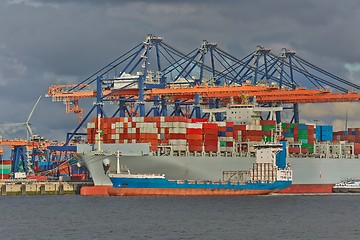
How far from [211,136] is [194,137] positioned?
238 centimetres

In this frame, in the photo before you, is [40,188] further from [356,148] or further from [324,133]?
[356,148]

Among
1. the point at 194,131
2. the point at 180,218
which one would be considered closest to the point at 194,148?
the point at 194,131

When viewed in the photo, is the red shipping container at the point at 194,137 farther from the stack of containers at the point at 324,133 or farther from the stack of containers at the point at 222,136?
the stack of containers at the point at 324,133

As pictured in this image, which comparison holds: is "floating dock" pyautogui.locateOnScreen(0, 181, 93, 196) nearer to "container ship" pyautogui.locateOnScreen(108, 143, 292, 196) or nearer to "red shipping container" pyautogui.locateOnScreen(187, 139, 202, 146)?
"container ship" pyautogui.locateOnScreen(108, 143, 292, 196)

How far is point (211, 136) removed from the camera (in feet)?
294

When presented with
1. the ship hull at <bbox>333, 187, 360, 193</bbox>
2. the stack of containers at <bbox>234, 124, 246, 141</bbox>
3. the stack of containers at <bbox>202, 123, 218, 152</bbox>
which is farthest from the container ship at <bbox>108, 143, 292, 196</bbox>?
the ship hull at <bbox>333, 187, 360, 193</bbox>

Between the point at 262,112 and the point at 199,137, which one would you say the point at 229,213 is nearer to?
the point at 199,137

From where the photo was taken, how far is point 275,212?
2753 inches

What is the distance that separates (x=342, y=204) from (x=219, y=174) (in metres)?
14.5

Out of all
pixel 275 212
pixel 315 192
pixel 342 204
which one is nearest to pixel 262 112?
pixel 315 192

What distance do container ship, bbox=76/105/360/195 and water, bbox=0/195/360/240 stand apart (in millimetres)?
4187

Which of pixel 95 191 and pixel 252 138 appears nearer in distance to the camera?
pixel 95 191

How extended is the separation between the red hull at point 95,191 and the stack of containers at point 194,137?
9504 millimetres

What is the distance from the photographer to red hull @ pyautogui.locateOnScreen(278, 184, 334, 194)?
98762 millimetres
